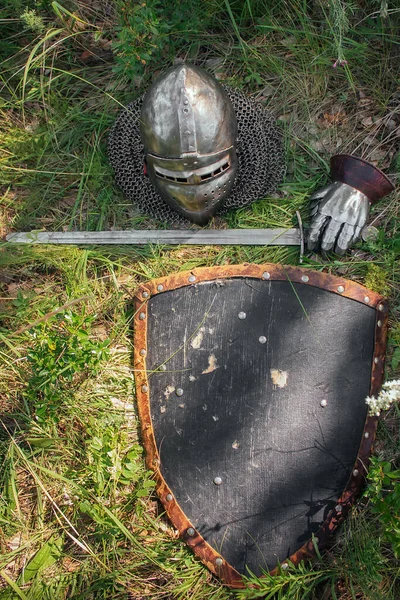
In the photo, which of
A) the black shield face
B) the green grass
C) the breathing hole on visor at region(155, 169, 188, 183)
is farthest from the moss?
the breathing hole on visor at region(155, 169, 188, 183)

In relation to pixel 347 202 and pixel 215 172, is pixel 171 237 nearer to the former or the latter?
pixel 215 172

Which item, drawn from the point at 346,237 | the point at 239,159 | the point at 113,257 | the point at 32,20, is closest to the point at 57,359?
the point at 113,257

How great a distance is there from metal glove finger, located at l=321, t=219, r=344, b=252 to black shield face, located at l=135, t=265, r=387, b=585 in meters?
0.20

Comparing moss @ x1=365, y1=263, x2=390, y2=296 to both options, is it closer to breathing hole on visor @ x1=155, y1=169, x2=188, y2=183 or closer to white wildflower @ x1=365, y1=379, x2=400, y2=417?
white wildflower @ x1=365, y1=379, x2=400, y2=417

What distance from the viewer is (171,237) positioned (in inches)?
122


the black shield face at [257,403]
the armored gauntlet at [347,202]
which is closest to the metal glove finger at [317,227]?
the armored gauntlet at [347,202]

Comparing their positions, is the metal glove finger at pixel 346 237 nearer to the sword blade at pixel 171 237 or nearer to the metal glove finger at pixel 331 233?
the metal glove finger at pixel 331 233

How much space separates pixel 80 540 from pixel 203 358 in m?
1.07

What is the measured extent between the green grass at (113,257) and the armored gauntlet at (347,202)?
0.15 metres

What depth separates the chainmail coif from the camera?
10.1ft

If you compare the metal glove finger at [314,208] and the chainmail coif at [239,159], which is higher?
the chainmail coif at [239,159]

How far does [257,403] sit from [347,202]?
1.09 m

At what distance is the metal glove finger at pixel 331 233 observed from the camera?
2881 mm

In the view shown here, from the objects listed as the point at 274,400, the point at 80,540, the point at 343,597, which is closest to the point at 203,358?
the point at 274,400
